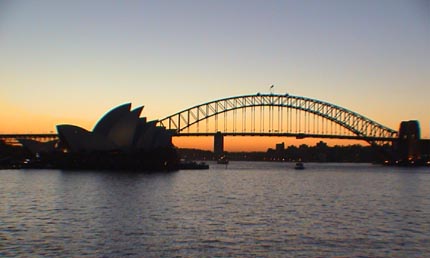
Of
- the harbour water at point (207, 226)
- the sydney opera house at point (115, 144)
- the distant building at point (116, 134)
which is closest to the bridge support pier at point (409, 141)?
the sydney opera house at point (115, 144)

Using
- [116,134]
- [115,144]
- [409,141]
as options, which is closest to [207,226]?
[116,134]

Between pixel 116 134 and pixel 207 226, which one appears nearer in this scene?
pixel 207 226

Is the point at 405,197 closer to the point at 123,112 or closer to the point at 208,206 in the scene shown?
the point at 208,206

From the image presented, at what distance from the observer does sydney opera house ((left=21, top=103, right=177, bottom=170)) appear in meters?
83.3

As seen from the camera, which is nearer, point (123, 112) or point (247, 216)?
point (247, 216)

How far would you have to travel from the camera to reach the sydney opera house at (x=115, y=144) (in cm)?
8331

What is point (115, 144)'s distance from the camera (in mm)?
86312

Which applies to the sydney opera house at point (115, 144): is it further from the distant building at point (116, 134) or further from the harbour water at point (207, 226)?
the harbour water at point (207, 226)

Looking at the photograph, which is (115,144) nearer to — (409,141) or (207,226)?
(207,226)

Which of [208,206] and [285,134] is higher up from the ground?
[285,134]

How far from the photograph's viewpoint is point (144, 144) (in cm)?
9056

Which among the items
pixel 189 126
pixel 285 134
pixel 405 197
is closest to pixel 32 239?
pixel 405 197

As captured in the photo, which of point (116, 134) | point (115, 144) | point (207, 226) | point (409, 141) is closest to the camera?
point (207, 226)

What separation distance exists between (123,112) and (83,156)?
12934 millimetres
